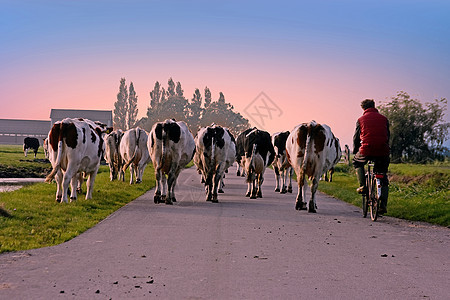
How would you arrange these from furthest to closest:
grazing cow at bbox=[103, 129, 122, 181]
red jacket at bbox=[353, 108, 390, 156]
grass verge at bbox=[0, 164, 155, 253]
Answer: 1. grazing cow at bbox=[103, 129, 122, 181]
2. red jacket at bbox=[353, 108, 390, 156]
3. grass verge at bbox=[0, 164, 155, 253]

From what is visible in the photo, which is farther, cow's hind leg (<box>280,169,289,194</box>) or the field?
cow's hind leg (<box>280,169,289,194</box>)

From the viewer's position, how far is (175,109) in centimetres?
14750

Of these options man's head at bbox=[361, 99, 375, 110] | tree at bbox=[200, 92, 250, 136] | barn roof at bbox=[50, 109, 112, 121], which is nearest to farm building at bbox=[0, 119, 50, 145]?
barn roof at bbox=[50, 109, 112, 121]

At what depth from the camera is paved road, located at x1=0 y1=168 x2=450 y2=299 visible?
5.28 m

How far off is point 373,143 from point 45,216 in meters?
6.80

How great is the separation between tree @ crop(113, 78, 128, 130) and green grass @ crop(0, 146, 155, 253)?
4869 inches

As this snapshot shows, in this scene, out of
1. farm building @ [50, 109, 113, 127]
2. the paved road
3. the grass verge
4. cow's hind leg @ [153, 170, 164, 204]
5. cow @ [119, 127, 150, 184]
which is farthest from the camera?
farm building @ [50, 109, 113, 127]

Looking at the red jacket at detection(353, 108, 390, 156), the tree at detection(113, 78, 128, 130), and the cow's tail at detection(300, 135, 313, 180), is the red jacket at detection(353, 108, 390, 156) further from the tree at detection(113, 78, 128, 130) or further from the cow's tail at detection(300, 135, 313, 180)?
the tree at detection(113, 78, 128, 130)

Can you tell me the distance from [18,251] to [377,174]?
7.05m

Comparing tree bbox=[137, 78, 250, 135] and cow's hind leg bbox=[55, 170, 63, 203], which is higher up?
tree bbox=[137, 78, 250, 135]

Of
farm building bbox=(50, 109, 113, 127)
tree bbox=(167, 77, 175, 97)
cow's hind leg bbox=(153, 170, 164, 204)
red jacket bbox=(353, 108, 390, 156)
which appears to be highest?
tree bbox=(167, 77, 175, 97)

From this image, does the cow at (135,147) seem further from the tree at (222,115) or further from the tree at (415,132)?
the tree at (222,115)

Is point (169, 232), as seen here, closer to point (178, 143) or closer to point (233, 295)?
point (233, 295)

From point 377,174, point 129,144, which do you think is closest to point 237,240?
point 377,174
